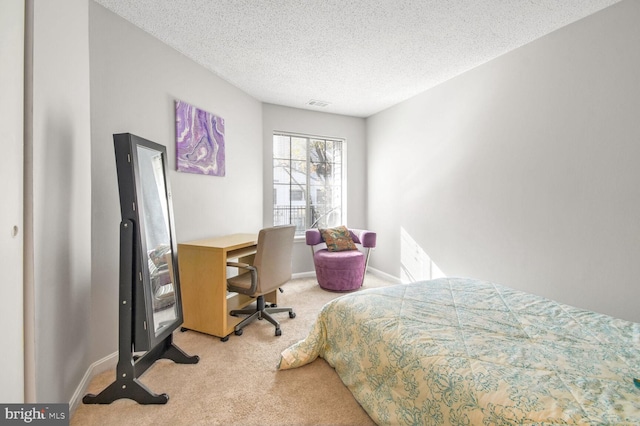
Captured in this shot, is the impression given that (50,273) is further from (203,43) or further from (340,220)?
(340,220)

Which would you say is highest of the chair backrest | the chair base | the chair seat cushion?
the chair backrest

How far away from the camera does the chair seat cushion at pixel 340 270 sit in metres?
3.59

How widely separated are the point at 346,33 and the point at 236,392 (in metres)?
2.78

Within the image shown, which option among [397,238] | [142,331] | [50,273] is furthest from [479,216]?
[50,273]

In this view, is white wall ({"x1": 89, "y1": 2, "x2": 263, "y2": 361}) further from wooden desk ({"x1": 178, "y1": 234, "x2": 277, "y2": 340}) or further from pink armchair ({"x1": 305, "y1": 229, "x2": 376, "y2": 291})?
pink armchair ({"x1": 305, "y1": 229, "x2": 376, "y2": 291})

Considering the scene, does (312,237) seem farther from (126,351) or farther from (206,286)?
(126,351)

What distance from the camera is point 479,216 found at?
2873 millimetres

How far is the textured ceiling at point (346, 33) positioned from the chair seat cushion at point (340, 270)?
2164 mm

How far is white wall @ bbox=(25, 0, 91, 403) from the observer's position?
4.06ft

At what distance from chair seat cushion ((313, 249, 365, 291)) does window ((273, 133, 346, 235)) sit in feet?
3.04

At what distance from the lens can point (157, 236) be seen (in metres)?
1.89

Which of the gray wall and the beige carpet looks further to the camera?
the gray wall

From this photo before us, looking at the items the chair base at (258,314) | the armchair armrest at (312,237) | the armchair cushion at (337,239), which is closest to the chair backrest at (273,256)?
the chair base at (258,314)
